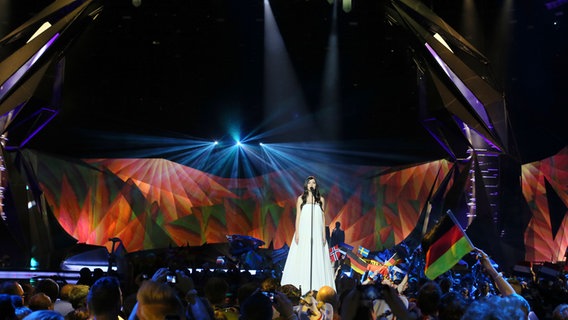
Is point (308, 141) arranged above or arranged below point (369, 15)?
below

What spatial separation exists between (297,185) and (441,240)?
13.7m

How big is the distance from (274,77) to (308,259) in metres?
7.94

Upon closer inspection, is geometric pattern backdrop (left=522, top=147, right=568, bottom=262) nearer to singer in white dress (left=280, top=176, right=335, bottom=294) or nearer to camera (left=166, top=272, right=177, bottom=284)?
singer in white dress (left=280, top=176, right=335, bottom=294)

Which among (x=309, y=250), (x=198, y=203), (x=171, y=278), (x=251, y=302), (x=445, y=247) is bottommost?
(x=251, y=302)

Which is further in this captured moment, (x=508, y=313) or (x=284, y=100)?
(x=284, y=100)

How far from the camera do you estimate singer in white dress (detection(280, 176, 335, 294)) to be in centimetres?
1062

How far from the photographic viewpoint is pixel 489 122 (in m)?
12.6

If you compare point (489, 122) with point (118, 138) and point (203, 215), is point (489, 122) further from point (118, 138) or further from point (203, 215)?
point (118, 138)

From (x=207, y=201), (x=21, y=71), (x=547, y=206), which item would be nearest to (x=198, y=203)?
(x=207, y=201)

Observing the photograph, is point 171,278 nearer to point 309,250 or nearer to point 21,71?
point 309,250

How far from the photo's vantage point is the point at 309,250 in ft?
35.3

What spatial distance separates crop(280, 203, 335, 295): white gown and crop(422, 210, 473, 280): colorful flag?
5.00 m

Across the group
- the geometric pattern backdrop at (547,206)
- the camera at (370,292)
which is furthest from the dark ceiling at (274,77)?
the camera at (370,292)

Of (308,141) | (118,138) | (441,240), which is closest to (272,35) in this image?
(308,141)
